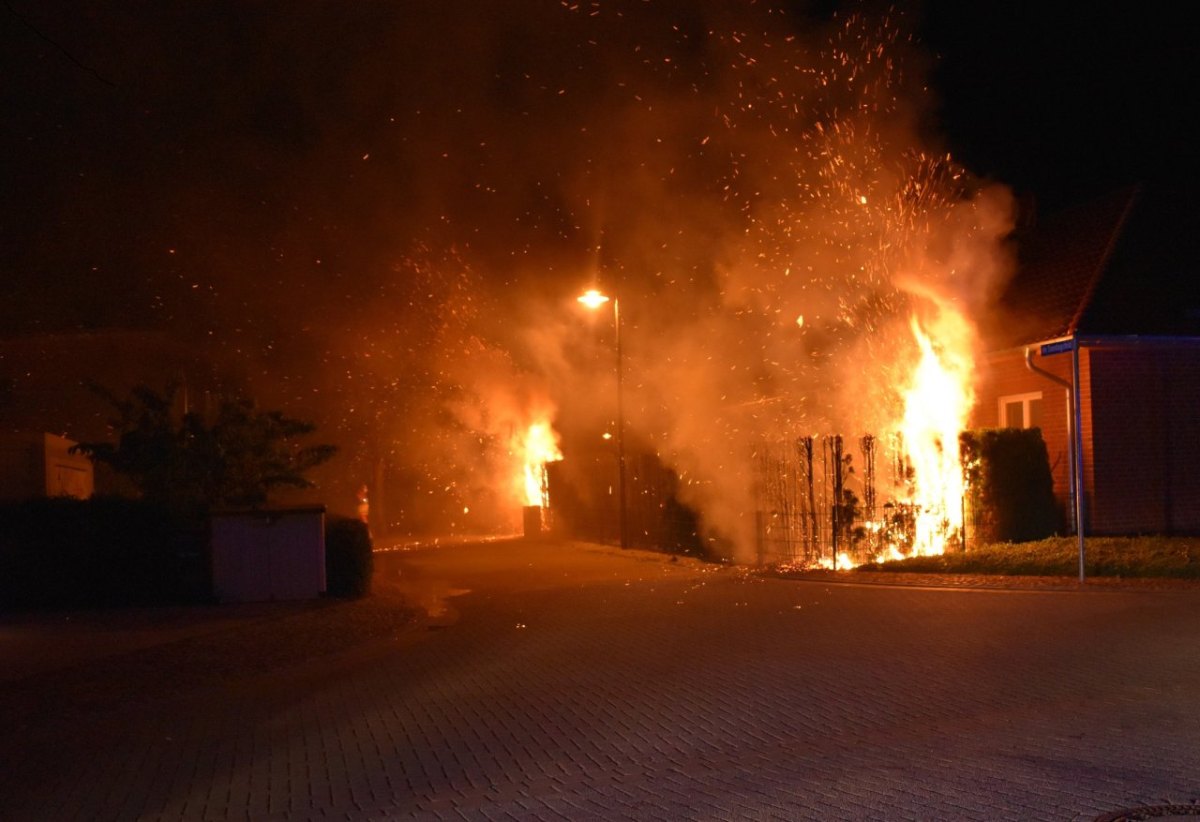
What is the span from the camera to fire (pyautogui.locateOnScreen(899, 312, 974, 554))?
57.1 feet

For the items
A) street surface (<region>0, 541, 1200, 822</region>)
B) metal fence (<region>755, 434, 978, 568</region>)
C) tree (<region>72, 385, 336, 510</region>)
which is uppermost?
tree (<region>72, 385, 336, 510</region>)

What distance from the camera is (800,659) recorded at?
31.2 ft

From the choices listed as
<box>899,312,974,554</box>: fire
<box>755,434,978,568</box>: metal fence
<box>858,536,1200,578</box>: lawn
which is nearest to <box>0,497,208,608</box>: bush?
<box>755,434,978,568</box>: metal fence

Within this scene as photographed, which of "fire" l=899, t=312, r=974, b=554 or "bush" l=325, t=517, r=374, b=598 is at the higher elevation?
"fire" l=899, t=312, r=974, b=554

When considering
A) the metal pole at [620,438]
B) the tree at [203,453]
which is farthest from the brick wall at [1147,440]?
the tree at [203,453]

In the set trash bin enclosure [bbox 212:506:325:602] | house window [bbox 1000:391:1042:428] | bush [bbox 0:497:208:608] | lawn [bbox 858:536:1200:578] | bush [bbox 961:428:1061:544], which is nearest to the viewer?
lawn [bbox 858:536:1200:578]

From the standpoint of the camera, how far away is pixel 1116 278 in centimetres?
1852

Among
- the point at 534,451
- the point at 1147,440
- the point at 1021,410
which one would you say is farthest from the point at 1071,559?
the point at 534,451

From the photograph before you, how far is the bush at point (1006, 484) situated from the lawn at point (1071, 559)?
14.5 inches

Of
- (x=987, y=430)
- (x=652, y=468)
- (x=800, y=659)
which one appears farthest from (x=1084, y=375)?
(x=800, y=659)

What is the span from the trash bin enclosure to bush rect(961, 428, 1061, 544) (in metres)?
9.45

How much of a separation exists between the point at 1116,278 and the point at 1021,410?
107 inches

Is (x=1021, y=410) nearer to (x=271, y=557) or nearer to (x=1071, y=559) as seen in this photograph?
(x=1071, y=559)

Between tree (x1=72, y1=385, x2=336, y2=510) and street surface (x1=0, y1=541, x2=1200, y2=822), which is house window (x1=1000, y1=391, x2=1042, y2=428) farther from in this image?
tree (x1=72, y1=385, x2=336, y2=510)
